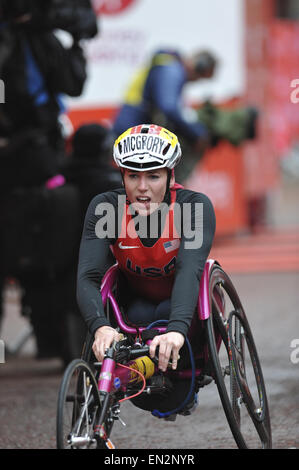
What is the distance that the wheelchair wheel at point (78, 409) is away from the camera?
3.40m

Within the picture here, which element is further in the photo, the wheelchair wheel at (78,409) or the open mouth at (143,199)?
the open mouth at (143,199)

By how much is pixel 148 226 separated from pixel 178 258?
0.17 meters

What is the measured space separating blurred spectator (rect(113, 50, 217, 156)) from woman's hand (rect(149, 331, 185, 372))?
5193 mm

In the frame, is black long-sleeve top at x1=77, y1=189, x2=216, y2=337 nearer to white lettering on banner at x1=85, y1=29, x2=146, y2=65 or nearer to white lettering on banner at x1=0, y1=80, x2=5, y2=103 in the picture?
white lettering on banner at x1=0, y1=80, x2=5, y2=103

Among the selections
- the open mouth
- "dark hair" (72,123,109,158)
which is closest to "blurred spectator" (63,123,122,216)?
"dark hair" (72,123,109,158)

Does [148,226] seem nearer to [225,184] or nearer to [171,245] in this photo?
[171,245]

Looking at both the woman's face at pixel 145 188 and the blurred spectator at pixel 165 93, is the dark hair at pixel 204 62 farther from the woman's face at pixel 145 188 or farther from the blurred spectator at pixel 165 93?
the woman's face at pixel 145 188

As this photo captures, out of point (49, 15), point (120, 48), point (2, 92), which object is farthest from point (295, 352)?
point (120, 48)

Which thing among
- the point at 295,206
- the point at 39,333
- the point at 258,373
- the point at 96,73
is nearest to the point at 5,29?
the point at 39,333

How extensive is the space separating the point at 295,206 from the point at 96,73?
10590 millimetres

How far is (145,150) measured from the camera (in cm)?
398

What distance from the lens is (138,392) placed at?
12.7ft

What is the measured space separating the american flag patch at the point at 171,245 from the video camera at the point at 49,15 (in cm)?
318

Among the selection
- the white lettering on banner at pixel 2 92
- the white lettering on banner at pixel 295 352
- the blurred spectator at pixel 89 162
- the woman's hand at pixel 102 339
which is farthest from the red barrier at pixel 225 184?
the woman's hand at pixel 102 339
